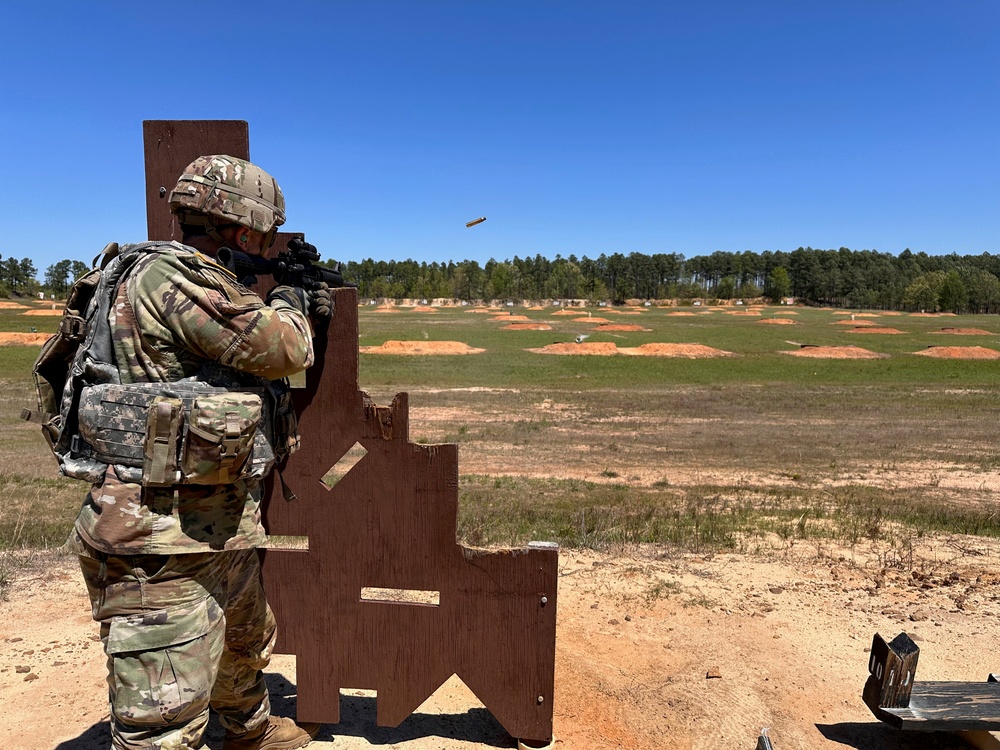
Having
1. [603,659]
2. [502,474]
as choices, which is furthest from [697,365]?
[603,659]

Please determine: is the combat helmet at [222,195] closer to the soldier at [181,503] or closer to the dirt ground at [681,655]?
the soldier at [181,503]

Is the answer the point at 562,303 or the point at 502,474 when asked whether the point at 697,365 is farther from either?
the point at 562,303

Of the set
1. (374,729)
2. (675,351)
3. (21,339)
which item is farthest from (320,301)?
(21,339)

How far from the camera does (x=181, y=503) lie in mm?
2377

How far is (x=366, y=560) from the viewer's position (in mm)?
3234

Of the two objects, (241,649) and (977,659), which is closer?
(241,649)

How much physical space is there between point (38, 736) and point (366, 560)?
6.17 ft

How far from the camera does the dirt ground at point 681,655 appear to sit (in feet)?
11.3

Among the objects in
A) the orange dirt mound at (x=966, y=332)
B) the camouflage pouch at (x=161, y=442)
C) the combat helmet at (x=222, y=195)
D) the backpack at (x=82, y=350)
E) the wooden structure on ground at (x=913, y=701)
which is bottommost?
the wooden structure on ground at (x=913, y=701)

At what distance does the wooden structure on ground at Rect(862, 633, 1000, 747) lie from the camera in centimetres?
303

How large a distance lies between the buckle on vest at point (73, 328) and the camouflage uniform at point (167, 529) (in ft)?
0.67

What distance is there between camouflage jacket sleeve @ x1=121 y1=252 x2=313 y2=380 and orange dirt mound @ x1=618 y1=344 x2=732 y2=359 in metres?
30.6

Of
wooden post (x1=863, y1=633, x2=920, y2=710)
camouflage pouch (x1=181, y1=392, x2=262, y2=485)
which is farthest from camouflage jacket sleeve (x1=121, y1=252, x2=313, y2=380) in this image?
wooden post (x1=863, y1=633, x2=920, y2=710)

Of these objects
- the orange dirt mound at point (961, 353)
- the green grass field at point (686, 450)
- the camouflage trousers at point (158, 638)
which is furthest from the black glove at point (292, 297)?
the orange dirt mound at point (961, 353)
